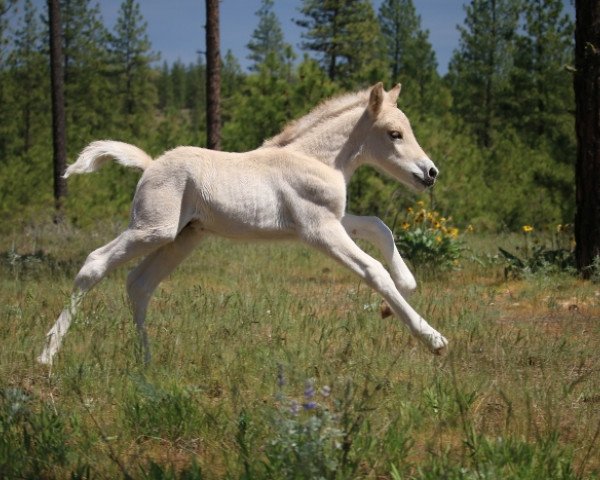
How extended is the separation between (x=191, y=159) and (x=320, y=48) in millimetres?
33139

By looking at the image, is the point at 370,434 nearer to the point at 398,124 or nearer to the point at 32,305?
the point at 398,124

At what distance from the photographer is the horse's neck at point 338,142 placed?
6.10 meters

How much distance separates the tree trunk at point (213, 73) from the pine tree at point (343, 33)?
20968mm

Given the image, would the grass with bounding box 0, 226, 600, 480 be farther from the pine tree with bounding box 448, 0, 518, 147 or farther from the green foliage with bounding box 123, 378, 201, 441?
the pine tree with bounding box 448, 0, 518, 147

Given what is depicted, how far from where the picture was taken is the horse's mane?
20.5ft

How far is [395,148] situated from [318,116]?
27.6 inches

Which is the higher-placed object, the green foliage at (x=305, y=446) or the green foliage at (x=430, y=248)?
the green foliage at (x=305, y=446)

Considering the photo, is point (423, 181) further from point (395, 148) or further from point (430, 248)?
point (430, 248)

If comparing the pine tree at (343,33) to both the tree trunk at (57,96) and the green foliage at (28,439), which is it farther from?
the green foliage at (28,439)

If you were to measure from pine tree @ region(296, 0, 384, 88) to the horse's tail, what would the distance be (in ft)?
99.9

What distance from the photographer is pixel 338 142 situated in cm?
612

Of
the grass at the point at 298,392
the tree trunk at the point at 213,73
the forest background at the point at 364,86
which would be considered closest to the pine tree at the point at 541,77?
the forest background at the point at 364,86

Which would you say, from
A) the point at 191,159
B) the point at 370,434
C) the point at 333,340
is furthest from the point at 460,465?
the point at 191,159

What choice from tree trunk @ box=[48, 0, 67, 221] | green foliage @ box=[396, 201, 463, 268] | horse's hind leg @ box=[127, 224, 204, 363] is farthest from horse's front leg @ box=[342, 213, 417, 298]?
tree trunk @ box=[48, 0, 67, 221]
